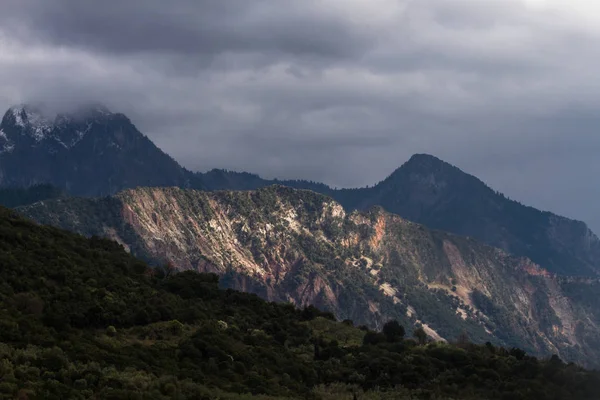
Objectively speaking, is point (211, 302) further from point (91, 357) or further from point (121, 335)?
point (91, 357)

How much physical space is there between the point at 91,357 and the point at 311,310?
95.6 metres

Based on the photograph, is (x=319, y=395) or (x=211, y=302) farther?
(x=211, y=302)

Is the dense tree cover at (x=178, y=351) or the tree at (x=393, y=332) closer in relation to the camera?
the dense tree cover at (x=178, y=351)

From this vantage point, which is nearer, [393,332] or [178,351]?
[178,351]

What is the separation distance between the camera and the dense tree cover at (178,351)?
102 metres

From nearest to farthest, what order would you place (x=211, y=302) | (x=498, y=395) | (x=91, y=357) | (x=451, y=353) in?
(x=91, y=357), (x=498, y=395), (x=451, y=353), (x=211, y=302)

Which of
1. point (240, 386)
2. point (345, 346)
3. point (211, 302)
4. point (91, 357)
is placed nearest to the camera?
point (91, 357)

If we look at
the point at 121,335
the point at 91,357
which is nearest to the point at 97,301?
the point at 121,335

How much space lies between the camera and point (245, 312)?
17312 centimetres

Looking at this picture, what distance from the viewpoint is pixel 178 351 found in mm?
125500

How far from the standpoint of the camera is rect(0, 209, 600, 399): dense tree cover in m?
102

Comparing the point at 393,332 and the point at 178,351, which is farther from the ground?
the point at 393,332

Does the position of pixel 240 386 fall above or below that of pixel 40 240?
below

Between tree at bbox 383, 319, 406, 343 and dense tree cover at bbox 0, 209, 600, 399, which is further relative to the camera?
tree at bbox 383, 319, 406, 343
